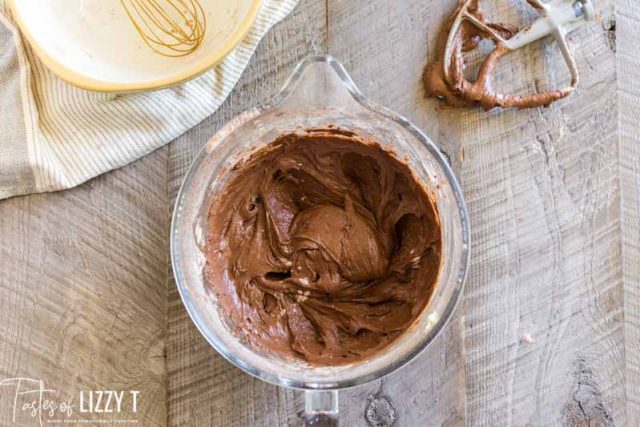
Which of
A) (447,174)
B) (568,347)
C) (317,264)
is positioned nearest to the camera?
(447,174)

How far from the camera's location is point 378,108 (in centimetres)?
148

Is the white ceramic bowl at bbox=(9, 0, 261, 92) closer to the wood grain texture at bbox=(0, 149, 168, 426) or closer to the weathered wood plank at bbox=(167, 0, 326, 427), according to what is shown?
the wood grain texture at bbox=(0, 149, 168, 426)

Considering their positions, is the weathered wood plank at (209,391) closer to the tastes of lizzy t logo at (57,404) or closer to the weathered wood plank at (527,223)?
the tastes of lizzy t logo at (57,404)

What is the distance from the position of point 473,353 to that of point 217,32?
40.1 inches

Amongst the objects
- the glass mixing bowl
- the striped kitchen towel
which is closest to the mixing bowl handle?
the glass mixing bowl

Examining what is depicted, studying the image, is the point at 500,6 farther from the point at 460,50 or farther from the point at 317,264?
the point at 317,264

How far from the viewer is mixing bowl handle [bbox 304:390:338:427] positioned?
1447mm

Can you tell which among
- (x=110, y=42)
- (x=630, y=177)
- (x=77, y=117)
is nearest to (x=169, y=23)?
(x=110, y=42)

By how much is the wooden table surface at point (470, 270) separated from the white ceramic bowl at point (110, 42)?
0.50 ft

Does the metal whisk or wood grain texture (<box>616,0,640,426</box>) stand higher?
the metal whisk

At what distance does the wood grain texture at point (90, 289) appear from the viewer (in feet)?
5.51

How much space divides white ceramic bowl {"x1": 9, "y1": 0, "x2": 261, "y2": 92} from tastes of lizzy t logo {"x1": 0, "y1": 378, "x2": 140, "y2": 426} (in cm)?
75

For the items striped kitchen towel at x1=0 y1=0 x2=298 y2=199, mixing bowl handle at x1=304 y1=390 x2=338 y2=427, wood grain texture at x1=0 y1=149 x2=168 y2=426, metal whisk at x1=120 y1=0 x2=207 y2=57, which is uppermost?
metal whisk at x1=120 y1=0 x2=207 y2=57

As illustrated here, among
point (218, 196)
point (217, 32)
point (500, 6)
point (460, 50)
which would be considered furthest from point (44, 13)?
point (500, 6)
